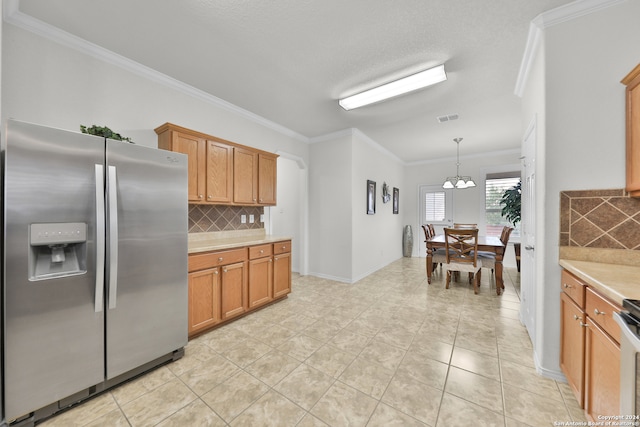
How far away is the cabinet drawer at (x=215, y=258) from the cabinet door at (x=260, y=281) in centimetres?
20

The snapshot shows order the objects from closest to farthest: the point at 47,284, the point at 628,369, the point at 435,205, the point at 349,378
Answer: the point at 628,369 → the point at 47,284 → the point at 349,378 → the point at 435,205

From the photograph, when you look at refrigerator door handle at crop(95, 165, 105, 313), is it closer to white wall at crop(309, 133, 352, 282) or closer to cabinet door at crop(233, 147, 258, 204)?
cabinet door at crop(233, 147, 258, 204)

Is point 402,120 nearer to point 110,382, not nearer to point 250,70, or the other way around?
point 250,70

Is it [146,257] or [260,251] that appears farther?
[260,251]

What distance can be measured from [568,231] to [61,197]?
336cm

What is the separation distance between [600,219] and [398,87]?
2069 millimetres

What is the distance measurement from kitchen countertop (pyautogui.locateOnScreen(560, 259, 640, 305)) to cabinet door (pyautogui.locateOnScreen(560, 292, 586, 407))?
0.22m

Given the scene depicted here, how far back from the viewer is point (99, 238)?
1.56 meters

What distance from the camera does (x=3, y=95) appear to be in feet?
5.74

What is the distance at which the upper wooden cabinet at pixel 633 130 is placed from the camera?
1417 millimetres

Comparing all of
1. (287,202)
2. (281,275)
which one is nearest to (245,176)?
(281,275)

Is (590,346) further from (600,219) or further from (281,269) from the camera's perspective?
(281,269)

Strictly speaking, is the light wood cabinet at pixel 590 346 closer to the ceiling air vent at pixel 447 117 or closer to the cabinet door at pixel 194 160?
the ceiling air vent at pixel 447 117

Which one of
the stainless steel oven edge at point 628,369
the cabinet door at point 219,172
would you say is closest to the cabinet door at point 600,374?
the stainless steel oven edge at point 628,369
